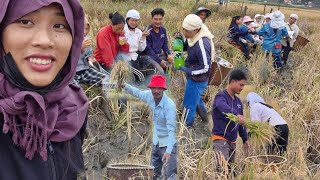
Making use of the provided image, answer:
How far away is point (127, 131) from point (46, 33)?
3.12 metres

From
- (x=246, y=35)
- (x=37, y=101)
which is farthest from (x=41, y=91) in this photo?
(x=246, y=35)

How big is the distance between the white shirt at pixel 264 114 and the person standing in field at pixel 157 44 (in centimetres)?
153

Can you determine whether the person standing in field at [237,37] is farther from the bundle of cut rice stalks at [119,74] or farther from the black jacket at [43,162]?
the black jacket at [43,162]

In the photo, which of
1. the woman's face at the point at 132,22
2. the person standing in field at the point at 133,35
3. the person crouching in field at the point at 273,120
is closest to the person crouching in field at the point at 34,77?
the person crouching in field at the point at 273,120

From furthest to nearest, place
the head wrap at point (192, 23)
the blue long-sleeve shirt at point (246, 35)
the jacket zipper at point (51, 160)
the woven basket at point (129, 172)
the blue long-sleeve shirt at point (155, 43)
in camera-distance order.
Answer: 1. the blue long-sleeve shirt at point (246, 35)
2. the blue long-sleeve shirt at point (155, 43)
3. the head wrap at point (192, 23)
4. the woven basket at point (129, 172)
5. the jacket zipper at point (51, 160)

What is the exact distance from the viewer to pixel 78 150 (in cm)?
128

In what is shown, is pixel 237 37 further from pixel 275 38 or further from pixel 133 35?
pixel 133 35

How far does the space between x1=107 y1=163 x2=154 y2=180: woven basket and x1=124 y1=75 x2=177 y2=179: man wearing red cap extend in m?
0.22

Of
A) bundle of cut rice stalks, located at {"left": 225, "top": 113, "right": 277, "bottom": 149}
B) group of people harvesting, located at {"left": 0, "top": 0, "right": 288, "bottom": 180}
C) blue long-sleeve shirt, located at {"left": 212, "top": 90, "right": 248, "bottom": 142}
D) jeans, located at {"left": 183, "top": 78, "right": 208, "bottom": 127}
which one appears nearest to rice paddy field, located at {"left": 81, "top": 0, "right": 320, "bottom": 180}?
bundle of cut rice stalks, located at {"left": 225, "top": 113, "right": 277, "bottom": 149}

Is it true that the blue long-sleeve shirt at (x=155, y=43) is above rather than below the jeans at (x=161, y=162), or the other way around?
above

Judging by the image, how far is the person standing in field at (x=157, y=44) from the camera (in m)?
5.24

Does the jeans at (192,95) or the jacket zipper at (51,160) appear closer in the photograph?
the jacket zipper at (51,160)

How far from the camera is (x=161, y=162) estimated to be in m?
3.49

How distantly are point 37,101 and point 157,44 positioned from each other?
444 cm
